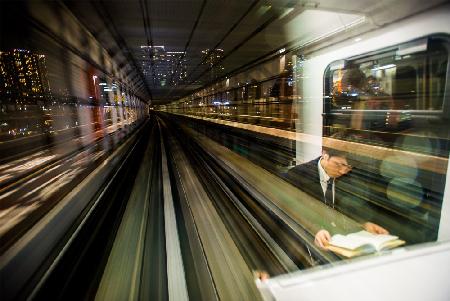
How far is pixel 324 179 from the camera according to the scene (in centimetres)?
296

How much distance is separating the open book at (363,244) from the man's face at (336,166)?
74 cm

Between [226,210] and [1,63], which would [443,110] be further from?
[1,63]

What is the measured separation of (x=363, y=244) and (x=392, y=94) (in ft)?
9.90

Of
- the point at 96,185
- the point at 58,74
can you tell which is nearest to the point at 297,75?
the point at 96,185

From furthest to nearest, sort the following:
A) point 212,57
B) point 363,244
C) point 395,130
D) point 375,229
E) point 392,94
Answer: point 212,57, point 395,130, point 392,94, point 375,229, point 363,244

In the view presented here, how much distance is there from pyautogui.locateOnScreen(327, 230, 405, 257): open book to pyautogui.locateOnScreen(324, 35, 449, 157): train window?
1.88 meters

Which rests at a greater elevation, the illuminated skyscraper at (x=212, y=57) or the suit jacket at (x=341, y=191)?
the illuminated skyscraper at (x=212, y=57)

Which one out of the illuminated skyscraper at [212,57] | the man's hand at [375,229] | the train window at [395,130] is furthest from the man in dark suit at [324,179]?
the illuminated skyscraper at [212,57]

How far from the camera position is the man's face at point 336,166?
252cm

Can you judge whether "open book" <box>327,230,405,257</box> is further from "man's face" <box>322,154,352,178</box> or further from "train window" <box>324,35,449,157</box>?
"train window" <box>324,35,449,157</box>

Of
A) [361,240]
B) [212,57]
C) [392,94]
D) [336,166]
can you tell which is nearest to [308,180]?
[392,94]

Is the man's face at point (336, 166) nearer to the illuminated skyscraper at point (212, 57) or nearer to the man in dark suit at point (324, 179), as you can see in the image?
the man in dark suit at point (324, 179)

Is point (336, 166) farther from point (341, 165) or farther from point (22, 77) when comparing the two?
point (22, 77)

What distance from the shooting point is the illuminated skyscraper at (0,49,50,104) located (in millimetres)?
5831
